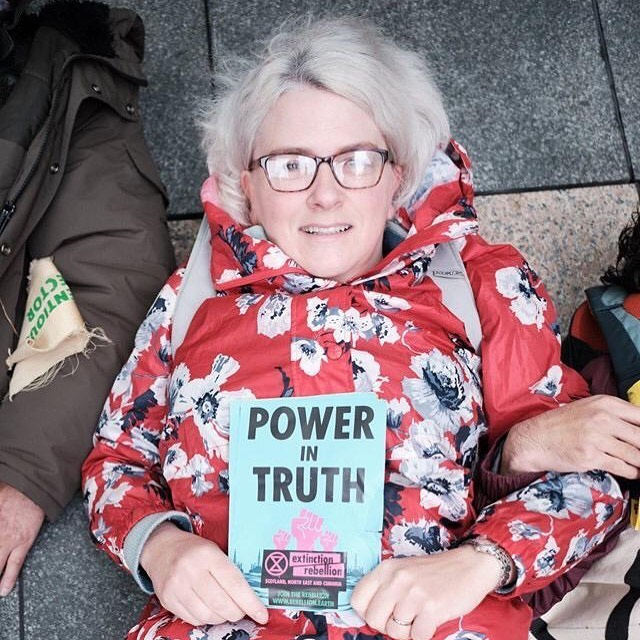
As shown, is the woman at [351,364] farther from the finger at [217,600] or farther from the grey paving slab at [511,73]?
the grey paving slab at [511,73]

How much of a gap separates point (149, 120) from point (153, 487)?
108 centimetres

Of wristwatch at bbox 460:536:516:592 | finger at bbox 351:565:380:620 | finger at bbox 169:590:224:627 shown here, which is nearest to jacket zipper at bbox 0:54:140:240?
finger at bbox 169:590:224:627

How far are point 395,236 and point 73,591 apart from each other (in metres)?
1.00

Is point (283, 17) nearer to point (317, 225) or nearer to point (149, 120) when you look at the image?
point (149, 120)

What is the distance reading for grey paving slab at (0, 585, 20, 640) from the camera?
189 centimetres

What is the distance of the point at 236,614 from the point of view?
1.48 meters

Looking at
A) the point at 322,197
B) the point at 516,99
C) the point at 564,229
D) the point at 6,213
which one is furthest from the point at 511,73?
the point at 6,213

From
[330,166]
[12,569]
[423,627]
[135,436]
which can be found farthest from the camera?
[12,569]

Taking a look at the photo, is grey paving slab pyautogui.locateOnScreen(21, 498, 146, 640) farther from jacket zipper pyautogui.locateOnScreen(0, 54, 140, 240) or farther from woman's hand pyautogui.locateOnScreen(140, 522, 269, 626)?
jacket zipper pyautogui.locateOnScreen(0, 54, 140, 240)

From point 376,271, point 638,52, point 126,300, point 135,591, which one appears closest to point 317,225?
point 376,271

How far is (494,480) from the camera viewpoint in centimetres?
162

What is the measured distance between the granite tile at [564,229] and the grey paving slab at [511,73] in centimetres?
5

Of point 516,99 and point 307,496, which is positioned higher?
point 516,99

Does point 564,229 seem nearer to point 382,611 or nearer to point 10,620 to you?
point 382,611
